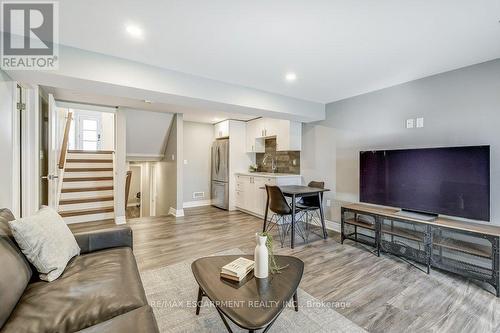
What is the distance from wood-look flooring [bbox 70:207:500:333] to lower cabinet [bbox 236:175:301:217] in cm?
94

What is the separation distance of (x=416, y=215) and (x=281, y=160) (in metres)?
2.95

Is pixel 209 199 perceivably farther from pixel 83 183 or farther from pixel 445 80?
pixel 445 80

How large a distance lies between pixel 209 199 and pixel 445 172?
16.8ft

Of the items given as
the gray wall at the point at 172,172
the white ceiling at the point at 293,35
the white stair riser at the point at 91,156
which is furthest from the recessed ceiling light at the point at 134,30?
the white stair riser at the point at 91,156

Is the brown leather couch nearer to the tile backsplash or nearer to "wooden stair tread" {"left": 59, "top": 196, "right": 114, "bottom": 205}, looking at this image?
"wooden stair tread" {"left": 59, "top": 196, "right": 114, "bottom": 205}

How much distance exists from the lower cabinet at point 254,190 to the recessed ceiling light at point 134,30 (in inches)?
122

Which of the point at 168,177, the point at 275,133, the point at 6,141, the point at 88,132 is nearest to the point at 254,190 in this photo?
the point at 275,133

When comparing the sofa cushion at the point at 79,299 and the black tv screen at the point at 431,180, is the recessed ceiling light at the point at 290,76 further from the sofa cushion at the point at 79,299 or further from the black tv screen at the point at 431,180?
the sofa cushion at the point at 79,299

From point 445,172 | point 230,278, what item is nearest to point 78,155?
point 230,278

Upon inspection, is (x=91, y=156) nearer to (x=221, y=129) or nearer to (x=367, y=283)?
(x=221, y=129)

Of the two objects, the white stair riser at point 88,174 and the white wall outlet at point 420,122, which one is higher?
the white wall outlet at point 420,122

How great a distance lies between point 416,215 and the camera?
2738 millimetres

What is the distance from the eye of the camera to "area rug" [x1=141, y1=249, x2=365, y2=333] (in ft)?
5.44

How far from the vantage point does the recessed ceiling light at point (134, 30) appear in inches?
74.1
